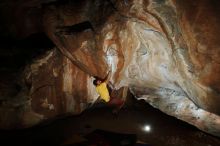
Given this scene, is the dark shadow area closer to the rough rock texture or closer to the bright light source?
the rough rock texture

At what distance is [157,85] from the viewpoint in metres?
6.73

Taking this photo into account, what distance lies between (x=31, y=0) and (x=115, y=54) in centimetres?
229

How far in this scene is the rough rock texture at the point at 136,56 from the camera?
180 inches

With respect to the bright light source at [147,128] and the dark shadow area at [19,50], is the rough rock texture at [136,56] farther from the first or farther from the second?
the bright light source at [147,128]

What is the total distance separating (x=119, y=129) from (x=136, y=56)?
2.45 meters

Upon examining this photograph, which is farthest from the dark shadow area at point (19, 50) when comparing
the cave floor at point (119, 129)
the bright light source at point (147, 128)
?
the bright light source at point (147, 128)

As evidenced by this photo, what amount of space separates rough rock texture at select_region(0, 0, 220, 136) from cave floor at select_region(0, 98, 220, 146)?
572 millimetres

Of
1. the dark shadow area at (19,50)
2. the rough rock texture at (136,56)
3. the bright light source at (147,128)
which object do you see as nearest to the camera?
the rough rock texture at (136,56)

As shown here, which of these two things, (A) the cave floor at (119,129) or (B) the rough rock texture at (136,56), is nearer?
(B) the rough rock texture at (136,56)

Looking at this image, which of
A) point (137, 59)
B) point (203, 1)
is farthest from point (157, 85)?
point (203, 1)

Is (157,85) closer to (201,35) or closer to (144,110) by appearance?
(144,110)

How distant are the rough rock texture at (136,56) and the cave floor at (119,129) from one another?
0.57 m

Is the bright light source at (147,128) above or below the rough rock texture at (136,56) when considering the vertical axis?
below

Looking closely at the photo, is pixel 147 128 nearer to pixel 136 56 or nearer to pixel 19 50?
pixel 136 56
